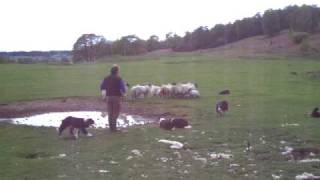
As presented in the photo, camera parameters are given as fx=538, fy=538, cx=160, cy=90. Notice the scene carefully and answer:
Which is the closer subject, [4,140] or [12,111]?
[4,140]

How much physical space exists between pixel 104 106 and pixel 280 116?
11345 mm

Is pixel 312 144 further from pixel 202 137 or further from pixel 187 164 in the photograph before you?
pixel 187 164

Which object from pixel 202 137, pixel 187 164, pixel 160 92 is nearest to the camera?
pixel 187 164

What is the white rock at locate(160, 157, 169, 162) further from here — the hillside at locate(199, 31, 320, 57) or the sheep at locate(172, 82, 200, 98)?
the hillside at locate(199, 31, 320, 57)

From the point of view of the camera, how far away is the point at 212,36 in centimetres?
16812

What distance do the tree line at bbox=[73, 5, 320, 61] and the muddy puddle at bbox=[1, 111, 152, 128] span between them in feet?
430

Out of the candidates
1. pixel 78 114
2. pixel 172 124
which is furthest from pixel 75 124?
pixel 78 114

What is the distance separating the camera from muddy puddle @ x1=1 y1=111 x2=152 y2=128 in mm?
25392

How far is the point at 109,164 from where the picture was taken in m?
15.3

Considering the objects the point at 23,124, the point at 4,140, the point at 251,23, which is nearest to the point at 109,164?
the point at 4,140

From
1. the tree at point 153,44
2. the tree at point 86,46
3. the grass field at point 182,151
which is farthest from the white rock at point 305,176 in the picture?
the tree at point 153,44

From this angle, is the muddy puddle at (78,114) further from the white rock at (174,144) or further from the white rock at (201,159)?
the white rock at (201,159)

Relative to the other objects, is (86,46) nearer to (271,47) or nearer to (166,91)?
(271,47)

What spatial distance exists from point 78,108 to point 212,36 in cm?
13853
